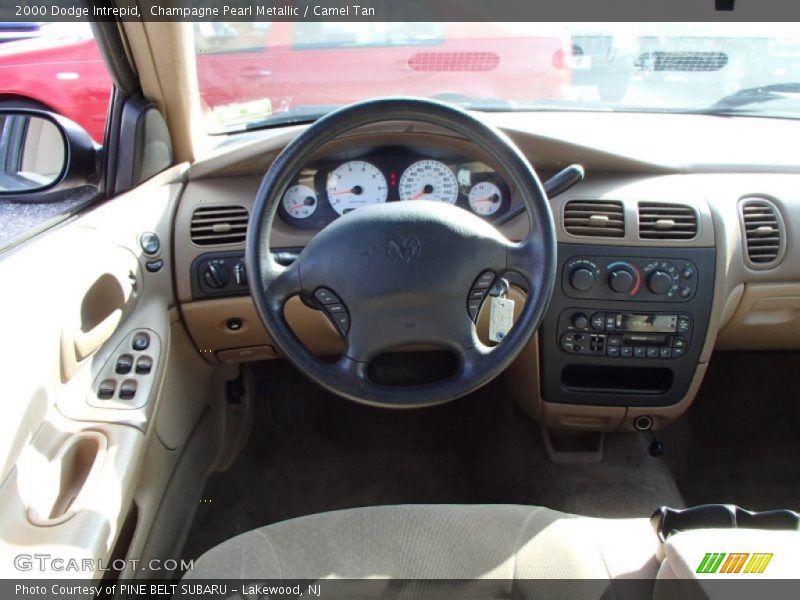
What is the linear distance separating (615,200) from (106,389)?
1.33 metres

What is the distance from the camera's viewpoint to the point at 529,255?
1353mm

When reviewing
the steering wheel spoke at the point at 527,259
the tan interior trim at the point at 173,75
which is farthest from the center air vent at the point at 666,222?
the tan interior trim at the point at 173,75

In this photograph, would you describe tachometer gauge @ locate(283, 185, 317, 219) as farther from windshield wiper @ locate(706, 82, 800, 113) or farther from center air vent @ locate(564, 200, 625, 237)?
A: windshield wiper @ locate(706, 82, 800, 113)

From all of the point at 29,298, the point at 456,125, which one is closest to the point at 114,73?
the point at 29,298

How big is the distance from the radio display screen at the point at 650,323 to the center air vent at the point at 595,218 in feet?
0.76

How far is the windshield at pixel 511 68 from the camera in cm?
213

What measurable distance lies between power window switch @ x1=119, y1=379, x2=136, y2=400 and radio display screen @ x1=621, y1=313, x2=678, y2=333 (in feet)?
4.10

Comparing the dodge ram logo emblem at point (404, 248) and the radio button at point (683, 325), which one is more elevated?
the dodge ram logo emblem at point (404, 248)

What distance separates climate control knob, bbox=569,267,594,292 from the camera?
1845 mm

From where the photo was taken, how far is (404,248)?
4.33ft

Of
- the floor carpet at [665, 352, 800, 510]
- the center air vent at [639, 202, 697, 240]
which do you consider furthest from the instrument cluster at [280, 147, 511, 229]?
the floor carpet at [665, 352, 800, 510]

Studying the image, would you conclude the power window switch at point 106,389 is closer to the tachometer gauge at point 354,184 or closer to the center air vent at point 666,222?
the tachometer gauge at point 354,184

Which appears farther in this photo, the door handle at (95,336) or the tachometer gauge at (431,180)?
the tachometer gauge at (431,180)

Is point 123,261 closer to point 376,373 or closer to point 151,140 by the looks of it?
point 151,140
